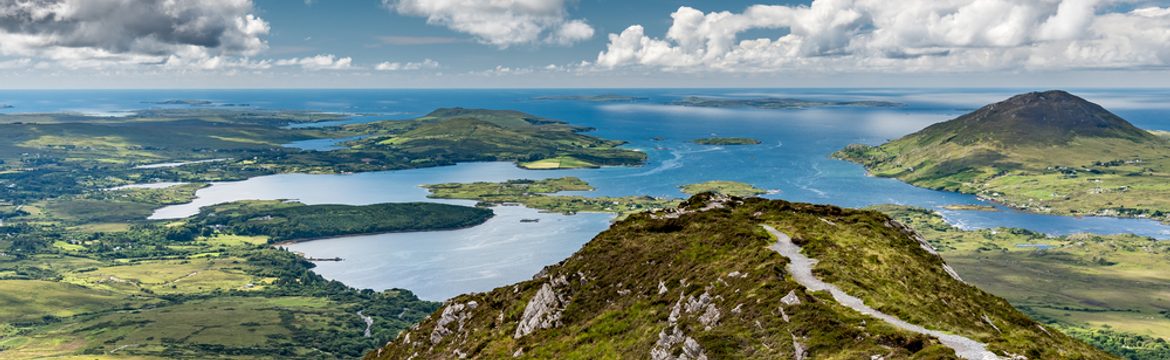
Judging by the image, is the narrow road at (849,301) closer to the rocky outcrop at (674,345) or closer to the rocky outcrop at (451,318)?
the rocky outcrop at (674,345)

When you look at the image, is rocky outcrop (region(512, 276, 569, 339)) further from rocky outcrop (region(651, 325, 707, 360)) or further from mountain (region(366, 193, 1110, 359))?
rocky outcrop (region(651, 325, 707, 360))

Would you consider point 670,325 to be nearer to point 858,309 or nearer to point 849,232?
point 858,309

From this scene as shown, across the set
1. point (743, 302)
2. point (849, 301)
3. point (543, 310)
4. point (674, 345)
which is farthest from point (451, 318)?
point (849, 301)

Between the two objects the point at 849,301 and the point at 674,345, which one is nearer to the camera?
the point at 674,345

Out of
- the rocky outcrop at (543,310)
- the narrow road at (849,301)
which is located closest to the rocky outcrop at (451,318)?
the rocky outcrop at (543,310)

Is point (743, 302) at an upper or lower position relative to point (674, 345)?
upper

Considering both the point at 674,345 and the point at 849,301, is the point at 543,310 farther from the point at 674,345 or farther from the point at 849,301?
the point at 849,301
